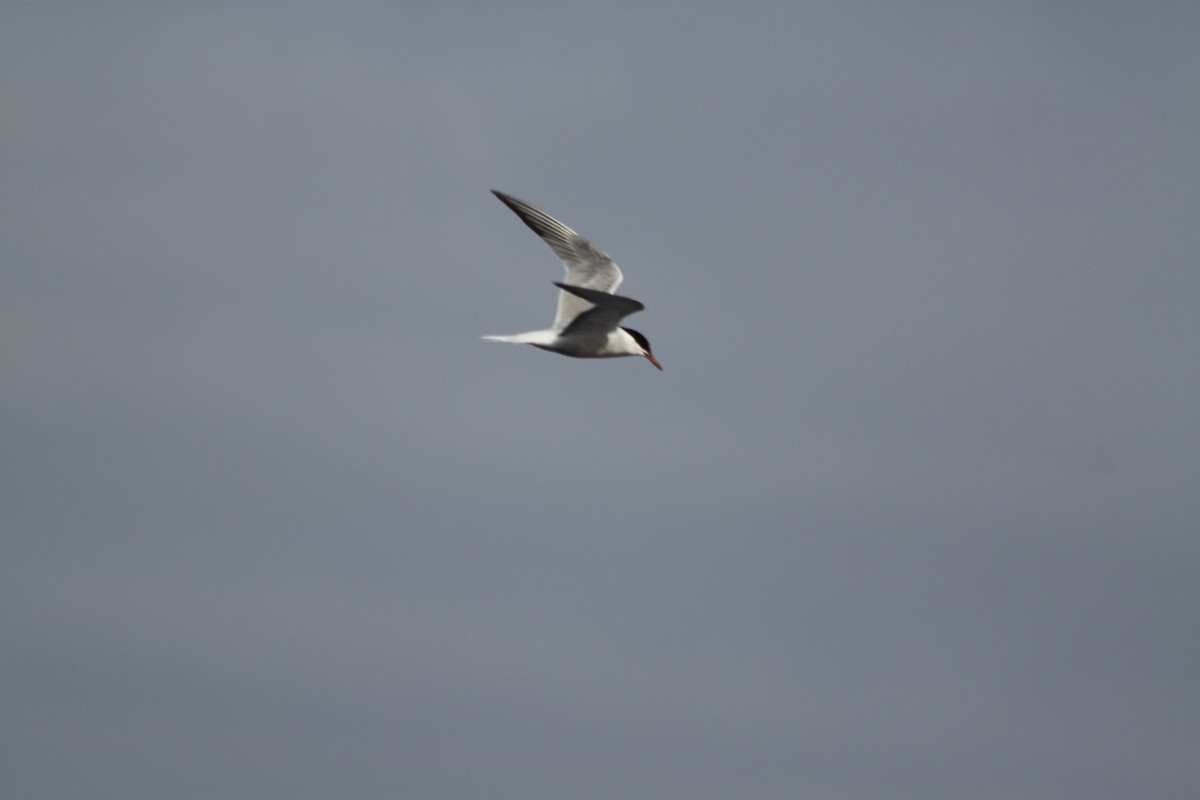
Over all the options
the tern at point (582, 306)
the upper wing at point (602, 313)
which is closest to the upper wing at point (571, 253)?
the tern at point (582, 306)

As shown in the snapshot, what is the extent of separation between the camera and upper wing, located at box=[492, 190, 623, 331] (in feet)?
89.8

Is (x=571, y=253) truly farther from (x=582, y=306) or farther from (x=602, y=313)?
(x=602, y=313)

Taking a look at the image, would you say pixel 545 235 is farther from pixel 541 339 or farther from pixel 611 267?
pixel 541 339

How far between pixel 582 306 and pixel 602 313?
1.14m

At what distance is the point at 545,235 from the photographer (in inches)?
1107

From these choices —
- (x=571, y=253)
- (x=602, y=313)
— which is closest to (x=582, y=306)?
(x=602, y=313)

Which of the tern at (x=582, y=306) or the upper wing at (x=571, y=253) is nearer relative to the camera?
the tern at (x=582, y=306)

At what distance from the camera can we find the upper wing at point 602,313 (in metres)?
23.9

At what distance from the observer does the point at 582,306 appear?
2623 cm

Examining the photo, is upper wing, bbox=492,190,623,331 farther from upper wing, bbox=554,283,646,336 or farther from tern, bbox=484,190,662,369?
upper wing, bbox=554,283,646,336

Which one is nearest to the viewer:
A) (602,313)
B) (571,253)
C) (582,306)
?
(602,313)

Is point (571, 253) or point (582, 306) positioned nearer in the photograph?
point (582, 306)

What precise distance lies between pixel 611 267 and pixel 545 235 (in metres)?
1.52

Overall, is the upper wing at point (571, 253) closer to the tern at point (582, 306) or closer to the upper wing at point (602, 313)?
the tern at point (582, 306)
